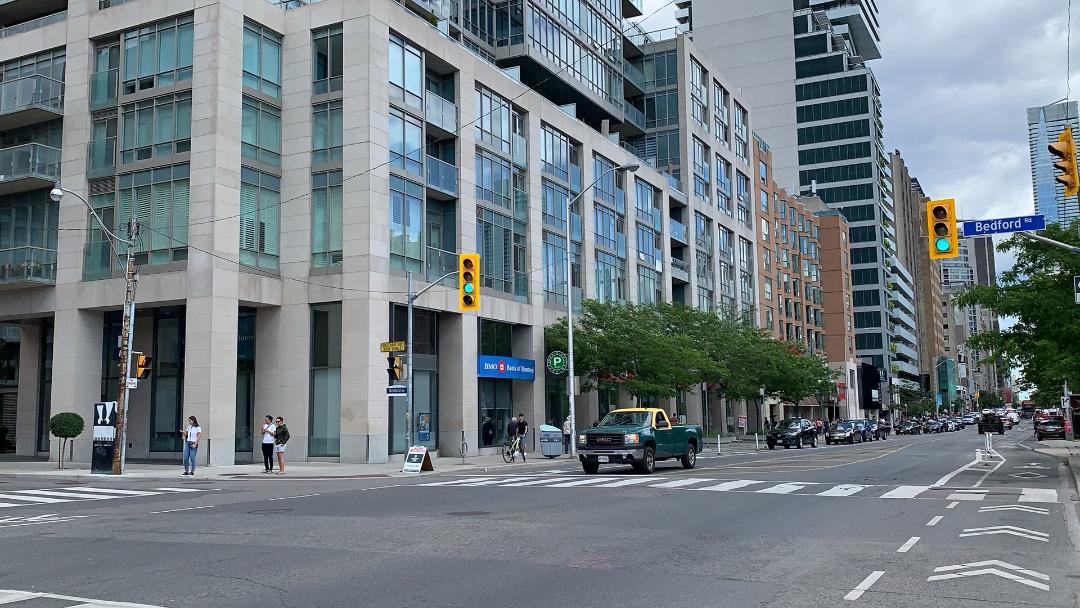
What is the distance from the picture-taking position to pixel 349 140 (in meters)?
35.3

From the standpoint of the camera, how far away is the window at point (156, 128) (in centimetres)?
3445

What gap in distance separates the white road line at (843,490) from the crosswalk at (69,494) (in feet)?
46.7

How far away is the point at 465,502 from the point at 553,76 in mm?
38633

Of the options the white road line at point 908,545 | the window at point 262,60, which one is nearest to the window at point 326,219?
the window at point 262,60

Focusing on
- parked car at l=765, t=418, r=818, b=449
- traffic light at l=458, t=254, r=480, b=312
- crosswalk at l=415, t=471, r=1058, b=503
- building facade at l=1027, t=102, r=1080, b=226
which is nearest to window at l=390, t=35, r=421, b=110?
traffic light at l=458, t=254, r=480, b=312

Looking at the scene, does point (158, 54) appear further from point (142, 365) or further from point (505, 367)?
point (505, 367)

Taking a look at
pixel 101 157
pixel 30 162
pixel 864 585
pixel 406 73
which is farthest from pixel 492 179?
pixel 864 585

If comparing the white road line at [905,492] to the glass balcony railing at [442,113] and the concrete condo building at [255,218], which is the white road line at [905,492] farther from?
the glass balcony railing at [442,113]

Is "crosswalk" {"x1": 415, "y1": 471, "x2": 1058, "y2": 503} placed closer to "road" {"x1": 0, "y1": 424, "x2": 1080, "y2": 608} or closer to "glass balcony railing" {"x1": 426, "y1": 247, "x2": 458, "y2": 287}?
"road" {"x1": 0, "y1": 424, "x2": 1080, "y2": 608}

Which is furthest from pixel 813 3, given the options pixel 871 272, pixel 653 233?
pixel 653 233

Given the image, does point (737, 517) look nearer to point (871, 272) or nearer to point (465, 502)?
point (465, 502)

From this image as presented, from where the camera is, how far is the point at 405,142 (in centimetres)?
3725

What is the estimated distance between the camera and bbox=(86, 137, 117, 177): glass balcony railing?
36188mm

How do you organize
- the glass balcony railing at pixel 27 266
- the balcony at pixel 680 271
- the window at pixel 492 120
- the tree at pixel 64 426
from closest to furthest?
the tree at pixel 64 426 < the glass balcony railing at pixel 27 266 < the window at pixel 492 120 < the balcony at pixel 680 271
